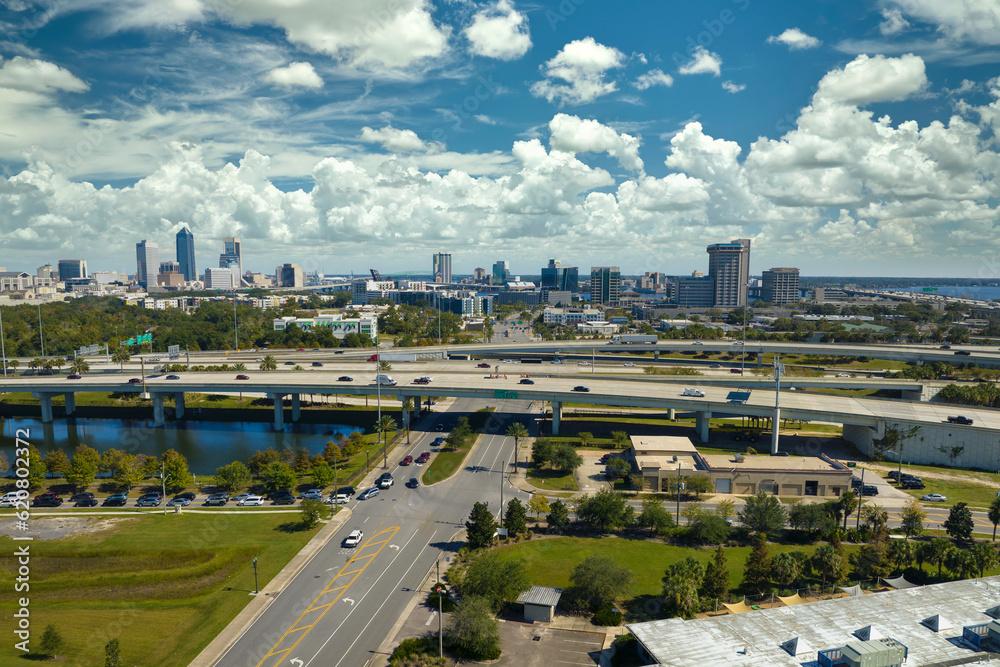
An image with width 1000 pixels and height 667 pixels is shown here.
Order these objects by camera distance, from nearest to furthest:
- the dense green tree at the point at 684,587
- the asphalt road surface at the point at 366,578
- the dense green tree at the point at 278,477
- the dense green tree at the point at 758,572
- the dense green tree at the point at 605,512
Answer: the asphalt road surface at the point at 366,578
the dense green tree at the point at 684,587
the dense green tree at the point at 758,572
the dense green tree at the point at 605,512
the dense green tree at the point at 278,477

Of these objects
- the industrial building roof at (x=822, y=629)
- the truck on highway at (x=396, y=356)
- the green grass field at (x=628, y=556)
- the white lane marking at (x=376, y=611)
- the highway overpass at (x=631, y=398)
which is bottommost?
the green grass field at (x=628, y=556)

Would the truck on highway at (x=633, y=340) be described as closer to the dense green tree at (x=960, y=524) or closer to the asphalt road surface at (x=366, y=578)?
the asphalt road surface at (x=366, y=578)

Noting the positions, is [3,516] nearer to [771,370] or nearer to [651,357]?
[771,370]

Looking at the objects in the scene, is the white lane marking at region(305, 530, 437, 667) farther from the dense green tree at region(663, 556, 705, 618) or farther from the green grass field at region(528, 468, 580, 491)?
the dense green tree at region(663, 556, 705, 618)

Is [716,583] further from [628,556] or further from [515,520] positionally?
[515,520]

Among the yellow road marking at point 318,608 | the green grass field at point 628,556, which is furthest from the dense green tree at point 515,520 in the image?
the yellow road marking at point 318,608

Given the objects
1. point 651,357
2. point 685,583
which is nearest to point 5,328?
point 651,357

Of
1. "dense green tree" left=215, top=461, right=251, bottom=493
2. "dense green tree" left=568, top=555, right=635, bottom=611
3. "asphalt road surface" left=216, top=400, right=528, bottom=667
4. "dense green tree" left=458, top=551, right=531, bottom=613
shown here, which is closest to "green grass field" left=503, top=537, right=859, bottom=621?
"dense green tree" left=568, top=555, right=635, bottom=611
